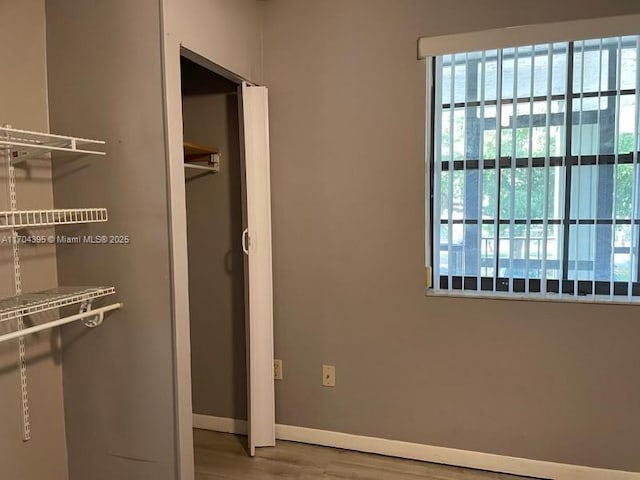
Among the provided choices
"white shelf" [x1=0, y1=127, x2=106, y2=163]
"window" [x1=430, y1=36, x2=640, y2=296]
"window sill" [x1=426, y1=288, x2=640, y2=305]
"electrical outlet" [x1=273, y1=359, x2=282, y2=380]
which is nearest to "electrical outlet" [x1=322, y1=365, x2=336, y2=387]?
"electrical outlet" [x1=273, y1=359, x2=282, y2=380]

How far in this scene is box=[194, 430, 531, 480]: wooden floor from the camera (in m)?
2.30

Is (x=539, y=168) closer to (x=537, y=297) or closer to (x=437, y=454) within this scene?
(x=537, y=297)

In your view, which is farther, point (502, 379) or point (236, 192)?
point (236, 192)

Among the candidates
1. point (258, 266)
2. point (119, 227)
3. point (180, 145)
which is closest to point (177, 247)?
point (119, 227)

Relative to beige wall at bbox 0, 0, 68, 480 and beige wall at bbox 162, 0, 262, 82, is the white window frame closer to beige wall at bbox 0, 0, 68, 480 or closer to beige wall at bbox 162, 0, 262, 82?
beige wall at bbox 162, 0, 262, 82

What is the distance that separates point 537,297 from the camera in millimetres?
2229

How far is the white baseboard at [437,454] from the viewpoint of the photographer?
2.21 meters

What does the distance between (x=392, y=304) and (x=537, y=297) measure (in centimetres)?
69

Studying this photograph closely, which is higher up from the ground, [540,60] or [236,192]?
[540,60]

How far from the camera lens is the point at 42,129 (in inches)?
72.7

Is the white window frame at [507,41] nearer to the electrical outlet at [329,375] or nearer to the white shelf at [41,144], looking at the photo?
the electrical outlet at [329,375]

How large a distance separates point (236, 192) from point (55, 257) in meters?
1.03

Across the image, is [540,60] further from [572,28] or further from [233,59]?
[233,59]

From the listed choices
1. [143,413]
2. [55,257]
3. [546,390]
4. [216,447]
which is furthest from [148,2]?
[546,390]
